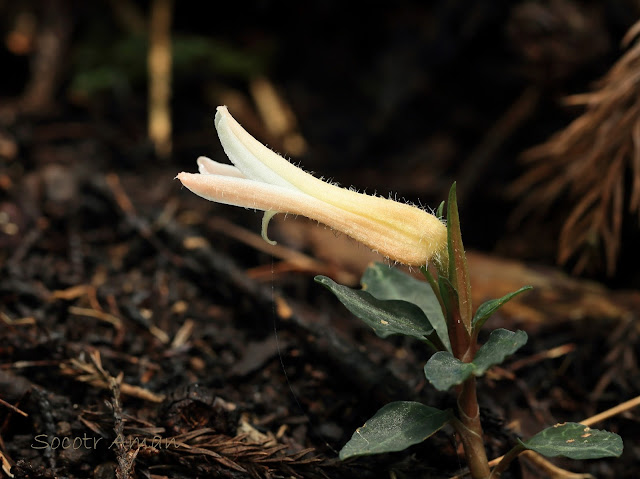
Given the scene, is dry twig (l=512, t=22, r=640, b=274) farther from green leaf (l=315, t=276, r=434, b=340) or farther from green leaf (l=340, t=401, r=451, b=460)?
green leaf (l=340, t=401, r=451, b=460)

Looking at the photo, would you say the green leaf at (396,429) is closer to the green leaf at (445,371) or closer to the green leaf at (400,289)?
the green leaf at (445,371)

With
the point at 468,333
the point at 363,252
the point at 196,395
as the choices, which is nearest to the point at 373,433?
the point at 468,333

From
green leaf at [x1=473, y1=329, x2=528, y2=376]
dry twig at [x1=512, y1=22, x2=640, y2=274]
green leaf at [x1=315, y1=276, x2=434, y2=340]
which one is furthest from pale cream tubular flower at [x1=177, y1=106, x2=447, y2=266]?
dry twig at [x1=512, y1=22, x2=640, y2=274]

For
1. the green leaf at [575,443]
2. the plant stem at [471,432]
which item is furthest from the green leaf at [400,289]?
the green leaf at [575,443]

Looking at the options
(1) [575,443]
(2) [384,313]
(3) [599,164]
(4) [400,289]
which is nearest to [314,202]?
(2) [384,313]

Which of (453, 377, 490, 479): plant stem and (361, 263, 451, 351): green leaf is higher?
(361, 263, 451, 351): green leaf

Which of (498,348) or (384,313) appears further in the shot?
(384,313)

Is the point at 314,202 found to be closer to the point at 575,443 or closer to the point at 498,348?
the point at 498,348

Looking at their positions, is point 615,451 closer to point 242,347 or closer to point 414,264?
point 414,264
